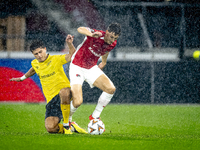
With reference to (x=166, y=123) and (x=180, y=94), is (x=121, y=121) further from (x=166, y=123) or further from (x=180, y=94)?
(x=180, y=94)

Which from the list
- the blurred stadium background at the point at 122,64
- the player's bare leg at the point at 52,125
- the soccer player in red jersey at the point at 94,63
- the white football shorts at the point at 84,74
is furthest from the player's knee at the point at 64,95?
the blurred stadium background at the point at 122,64

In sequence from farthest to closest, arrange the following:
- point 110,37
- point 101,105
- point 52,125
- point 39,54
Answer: point 110,37 < point 101,105 < point 39,54 < point 52,125

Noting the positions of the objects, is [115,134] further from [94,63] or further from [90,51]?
[90,51]

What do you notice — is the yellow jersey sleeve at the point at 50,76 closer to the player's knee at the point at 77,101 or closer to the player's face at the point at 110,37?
the player's knee at the point at 77,101

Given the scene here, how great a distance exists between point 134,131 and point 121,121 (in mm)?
1155

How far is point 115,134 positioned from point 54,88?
3.55 ft

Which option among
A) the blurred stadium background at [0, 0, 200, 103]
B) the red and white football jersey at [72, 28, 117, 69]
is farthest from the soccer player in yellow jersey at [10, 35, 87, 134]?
the blurred stadium background at [0, 0, 200, 103]

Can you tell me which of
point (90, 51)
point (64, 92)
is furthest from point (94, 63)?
point (64, 92)

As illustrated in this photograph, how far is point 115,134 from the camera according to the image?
13.9 feet

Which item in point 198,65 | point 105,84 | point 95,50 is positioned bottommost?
point 105,84

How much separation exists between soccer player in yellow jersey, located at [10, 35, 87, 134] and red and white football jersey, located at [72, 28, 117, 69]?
55cm

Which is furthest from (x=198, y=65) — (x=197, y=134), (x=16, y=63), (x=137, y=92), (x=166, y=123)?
(x=16, y=63)

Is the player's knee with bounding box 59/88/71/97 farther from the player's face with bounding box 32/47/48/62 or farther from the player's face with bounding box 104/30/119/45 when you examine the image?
the player's face with bounding box 104/30/119/45

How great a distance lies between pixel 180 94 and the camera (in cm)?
877
